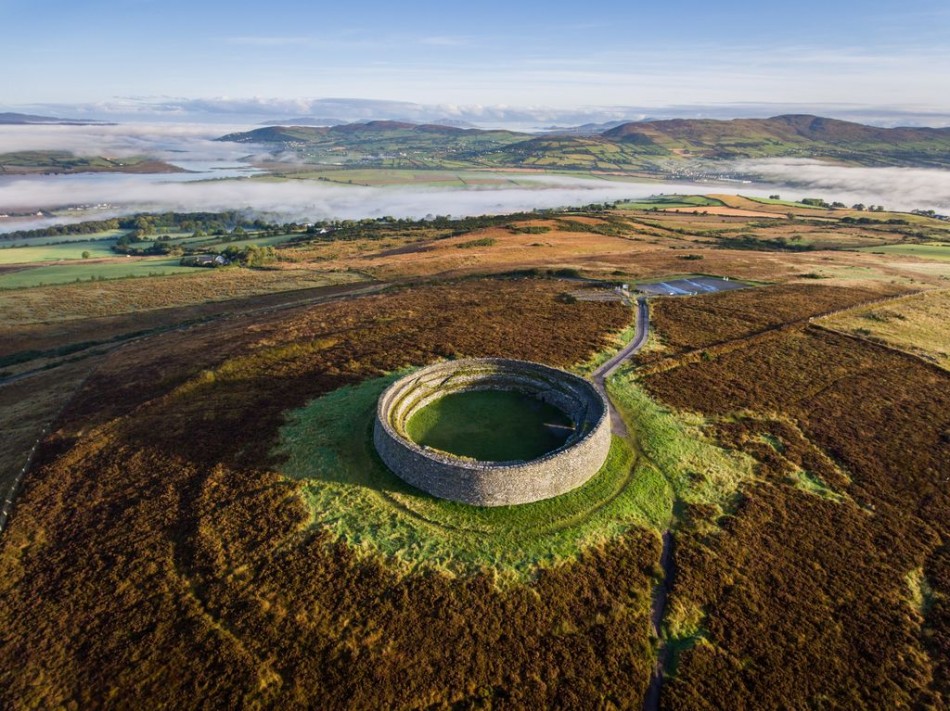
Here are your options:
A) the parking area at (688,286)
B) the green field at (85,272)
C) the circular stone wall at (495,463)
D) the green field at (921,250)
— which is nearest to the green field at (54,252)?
the green field at (85,272)

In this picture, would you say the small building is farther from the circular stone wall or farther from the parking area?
the circular stone wall

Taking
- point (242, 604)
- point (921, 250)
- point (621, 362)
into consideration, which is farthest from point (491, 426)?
point (921, 250)

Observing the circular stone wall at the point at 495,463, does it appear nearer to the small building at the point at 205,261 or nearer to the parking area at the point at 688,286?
the parking area at the point at 688,286

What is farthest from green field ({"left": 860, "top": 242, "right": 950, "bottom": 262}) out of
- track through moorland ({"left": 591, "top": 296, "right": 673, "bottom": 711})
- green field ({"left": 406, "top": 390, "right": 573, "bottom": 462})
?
green field ({"left": 406, "top": 390, "right": 573, "bottom": 462})

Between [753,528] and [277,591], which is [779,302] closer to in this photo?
[753,528]

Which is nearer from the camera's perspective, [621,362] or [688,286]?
[621,362]

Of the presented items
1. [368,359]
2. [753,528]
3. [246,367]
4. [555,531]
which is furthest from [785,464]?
[246,367]

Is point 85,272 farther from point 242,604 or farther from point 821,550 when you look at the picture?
point 821,550
